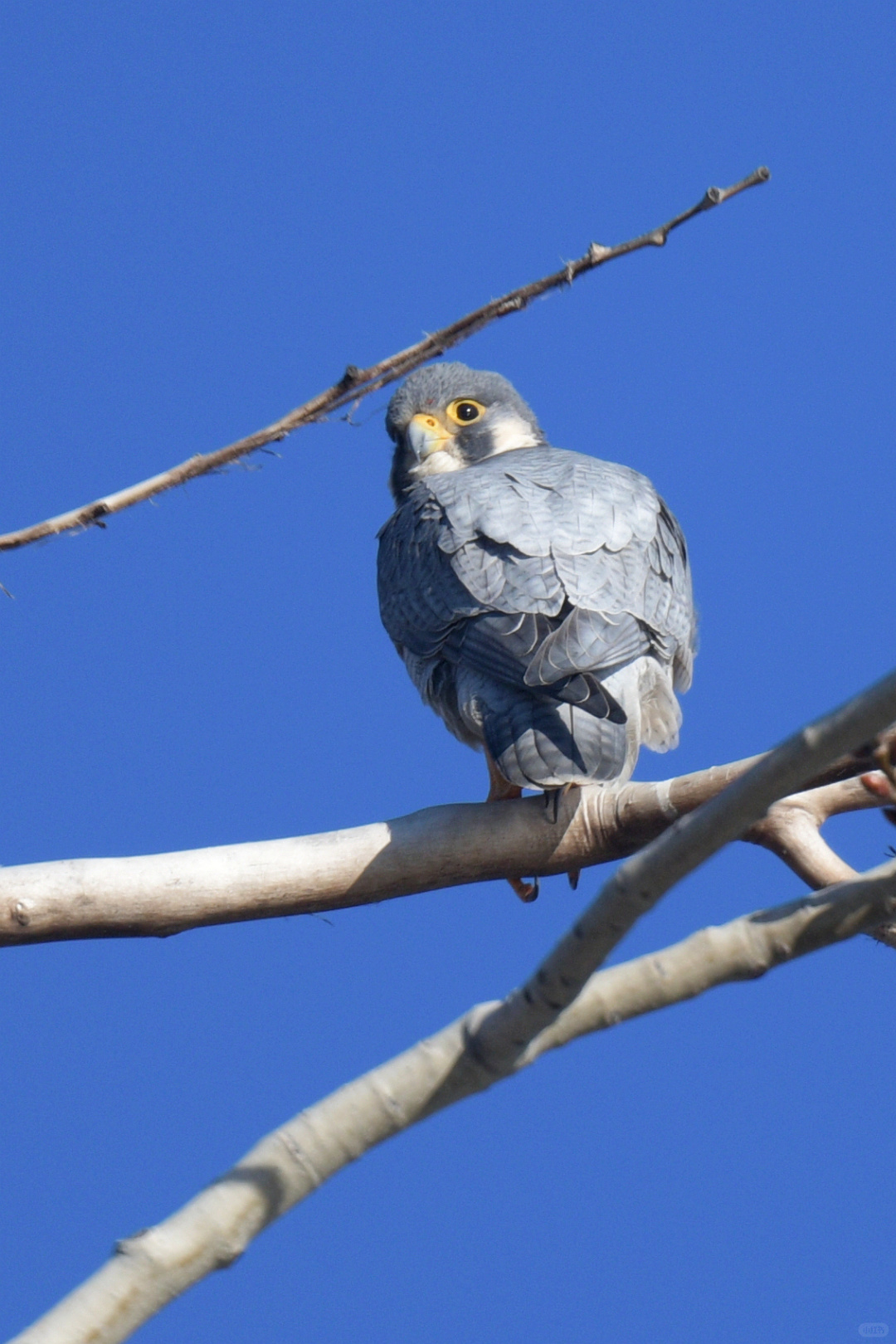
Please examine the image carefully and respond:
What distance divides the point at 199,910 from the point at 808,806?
1.49 m

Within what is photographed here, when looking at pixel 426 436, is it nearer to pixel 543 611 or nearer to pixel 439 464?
pixel 439 464

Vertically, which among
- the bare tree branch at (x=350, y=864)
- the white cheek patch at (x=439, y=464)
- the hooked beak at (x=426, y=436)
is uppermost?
the hooked beak at (x=426, y=436)

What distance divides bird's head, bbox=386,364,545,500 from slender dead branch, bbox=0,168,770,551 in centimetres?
313

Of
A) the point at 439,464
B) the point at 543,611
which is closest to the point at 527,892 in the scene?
the point at 543,611

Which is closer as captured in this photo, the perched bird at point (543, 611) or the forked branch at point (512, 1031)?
the forked branch at point (512, 1031)

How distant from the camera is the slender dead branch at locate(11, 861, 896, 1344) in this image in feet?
6.65

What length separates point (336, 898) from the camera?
11.2 ft

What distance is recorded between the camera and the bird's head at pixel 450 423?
584 cm

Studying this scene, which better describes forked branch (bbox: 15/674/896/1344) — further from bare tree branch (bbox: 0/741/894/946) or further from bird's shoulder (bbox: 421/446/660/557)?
bird's shoulder (bbox: 421/446/660/557)

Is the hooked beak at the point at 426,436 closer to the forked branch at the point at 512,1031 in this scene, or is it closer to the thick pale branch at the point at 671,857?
the forked branch at the point at 512,1031

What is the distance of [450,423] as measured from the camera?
591cm

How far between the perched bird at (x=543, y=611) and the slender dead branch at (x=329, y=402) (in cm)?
133

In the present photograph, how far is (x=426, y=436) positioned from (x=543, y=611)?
6.47ft

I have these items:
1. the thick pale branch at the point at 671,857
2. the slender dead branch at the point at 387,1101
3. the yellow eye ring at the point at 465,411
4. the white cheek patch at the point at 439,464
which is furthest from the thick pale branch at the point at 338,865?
the yellow eye ring at the point at 465,411
